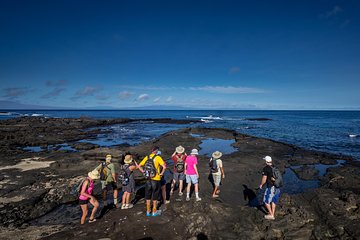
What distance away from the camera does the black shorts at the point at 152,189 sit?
25.1 ft

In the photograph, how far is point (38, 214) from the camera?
29.4 ft

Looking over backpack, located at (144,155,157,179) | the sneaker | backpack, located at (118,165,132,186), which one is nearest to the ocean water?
the sneaker

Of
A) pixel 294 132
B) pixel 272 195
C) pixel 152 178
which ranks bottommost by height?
pixel 294 132

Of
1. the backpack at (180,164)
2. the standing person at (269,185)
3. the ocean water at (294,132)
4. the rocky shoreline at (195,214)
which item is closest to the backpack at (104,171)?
the rocky shoreline at (195,214)

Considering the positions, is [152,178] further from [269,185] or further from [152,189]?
[269,185]

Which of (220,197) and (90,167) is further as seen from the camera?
(90,167)

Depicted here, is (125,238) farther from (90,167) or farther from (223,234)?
(90,167)

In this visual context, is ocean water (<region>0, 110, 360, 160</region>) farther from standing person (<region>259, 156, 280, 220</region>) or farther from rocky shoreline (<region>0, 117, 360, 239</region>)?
standing person (<region>259, 156, 280, 220</region>)

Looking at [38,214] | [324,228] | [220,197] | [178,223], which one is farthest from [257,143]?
[38,214]

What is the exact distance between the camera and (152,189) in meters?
7.67

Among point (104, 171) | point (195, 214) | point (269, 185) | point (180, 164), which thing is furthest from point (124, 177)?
point (269, 185)

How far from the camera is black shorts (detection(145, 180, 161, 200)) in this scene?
7.64m

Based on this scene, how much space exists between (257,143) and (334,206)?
1870 cm

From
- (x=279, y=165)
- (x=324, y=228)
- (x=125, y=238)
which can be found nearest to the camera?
(x=125, y=238)
